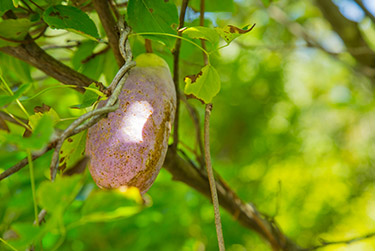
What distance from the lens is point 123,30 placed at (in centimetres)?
32

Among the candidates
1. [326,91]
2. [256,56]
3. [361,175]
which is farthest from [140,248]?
[326,91]

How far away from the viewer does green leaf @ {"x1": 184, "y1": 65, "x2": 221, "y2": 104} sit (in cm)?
31

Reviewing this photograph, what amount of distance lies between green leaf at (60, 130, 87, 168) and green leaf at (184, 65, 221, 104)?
82mm

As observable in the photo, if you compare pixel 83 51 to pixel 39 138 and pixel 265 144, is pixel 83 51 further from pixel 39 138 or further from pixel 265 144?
pixel 265 144

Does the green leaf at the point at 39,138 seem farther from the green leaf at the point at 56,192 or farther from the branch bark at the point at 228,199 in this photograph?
the branch bark at the point at 228,199

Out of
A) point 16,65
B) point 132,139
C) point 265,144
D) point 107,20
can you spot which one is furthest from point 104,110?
point 265,144

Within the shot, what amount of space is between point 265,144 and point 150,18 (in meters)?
0.91

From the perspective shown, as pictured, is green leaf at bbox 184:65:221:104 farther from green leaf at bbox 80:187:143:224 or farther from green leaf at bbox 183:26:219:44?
green leaf at bbox 80:187:143:224

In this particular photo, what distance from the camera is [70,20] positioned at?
32cm

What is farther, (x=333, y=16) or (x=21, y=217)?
(x=333, y=16)

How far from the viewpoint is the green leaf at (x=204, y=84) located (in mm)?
306

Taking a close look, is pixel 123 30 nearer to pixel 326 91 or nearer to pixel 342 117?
pixel 326 91

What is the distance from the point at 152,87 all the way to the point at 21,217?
0.35m

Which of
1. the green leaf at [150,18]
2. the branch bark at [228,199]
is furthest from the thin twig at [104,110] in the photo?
the branch bark at [228,199]
